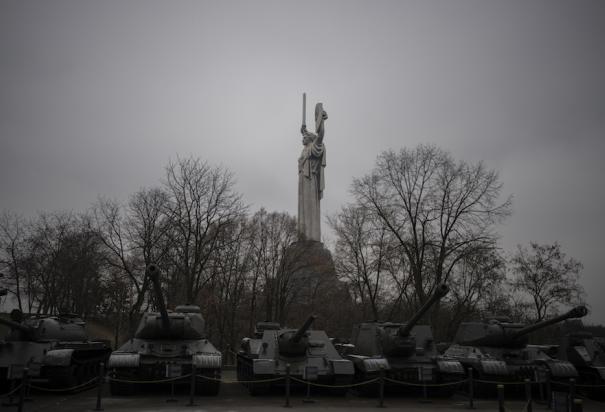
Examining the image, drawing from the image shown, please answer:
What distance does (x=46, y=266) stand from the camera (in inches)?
1287

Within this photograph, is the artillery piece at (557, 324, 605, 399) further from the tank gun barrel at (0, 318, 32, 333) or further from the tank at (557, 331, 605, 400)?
the tank gun barrel at (0, 318, 32, 333)

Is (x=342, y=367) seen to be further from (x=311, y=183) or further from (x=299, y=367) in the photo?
(x=311, y=183)

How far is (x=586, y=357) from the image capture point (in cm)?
1741

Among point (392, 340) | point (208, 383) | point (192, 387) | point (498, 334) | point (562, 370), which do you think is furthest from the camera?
point (498, 334)

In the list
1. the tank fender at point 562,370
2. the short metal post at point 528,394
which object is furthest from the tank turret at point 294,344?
the tank fender at point 562,370

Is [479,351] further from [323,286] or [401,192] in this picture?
[323,286]

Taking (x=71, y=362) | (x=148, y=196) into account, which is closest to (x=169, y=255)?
(x=148, y=196)

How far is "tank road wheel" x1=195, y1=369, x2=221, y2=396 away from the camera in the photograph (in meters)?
14.1

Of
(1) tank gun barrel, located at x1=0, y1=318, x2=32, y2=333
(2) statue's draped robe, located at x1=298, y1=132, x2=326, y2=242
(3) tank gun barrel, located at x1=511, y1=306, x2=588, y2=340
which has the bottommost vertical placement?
(1) tank gun barrel, located at x1=0, y1=318, x2=32, y2=333

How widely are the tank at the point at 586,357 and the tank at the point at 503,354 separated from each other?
0.86 m

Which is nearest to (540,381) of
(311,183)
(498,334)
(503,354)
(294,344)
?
(503,354)

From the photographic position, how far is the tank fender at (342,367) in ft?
48.9

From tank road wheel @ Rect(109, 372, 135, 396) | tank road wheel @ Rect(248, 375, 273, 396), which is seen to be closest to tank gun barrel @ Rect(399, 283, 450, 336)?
tank road wheel @ Rect(248, 375, 273, 396)

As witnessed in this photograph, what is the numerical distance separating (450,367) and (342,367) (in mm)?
3520
